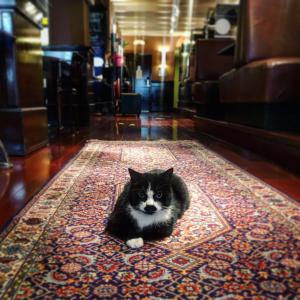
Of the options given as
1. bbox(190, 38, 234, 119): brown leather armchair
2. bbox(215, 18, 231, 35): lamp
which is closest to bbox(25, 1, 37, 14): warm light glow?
bbox(190, 38, 234, 119): brown leather armchair

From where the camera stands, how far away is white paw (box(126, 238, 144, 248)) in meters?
1.06

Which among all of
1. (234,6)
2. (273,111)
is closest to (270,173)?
(273,111)

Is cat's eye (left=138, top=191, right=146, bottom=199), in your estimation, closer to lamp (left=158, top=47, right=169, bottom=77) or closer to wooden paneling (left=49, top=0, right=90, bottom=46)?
wooden paneling (left=49, top=0, right=90, bottom=46)

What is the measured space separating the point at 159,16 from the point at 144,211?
443 inches

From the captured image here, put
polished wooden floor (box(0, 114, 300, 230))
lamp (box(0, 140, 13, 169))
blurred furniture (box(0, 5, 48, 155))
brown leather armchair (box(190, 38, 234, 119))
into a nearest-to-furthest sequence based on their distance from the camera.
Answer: polished wooden floor (box(0, 114, 300, 230))
lamp (box(0, 140, 13, 169))
blurred furniture (box(0, 5, 48, 155))
brown leather armchair (box(190, 38, 234, 119))

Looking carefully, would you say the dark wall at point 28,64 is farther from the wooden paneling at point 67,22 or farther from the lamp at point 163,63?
the lamp at point 163,63

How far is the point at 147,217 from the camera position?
108 centimetres

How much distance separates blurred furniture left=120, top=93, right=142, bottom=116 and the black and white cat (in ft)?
23.7

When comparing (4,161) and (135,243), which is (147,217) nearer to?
(135,243)

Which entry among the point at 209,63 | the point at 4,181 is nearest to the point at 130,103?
the point at 209,63

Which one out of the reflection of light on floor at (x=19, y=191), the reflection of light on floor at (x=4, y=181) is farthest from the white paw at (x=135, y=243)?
the reflection of light on floor at (x=4, y=181)

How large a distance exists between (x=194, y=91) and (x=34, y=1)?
329 centimetres

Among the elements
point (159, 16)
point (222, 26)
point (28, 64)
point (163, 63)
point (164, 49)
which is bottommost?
point (28, 64)

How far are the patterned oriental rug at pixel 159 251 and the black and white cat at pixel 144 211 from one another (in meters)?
0.04
